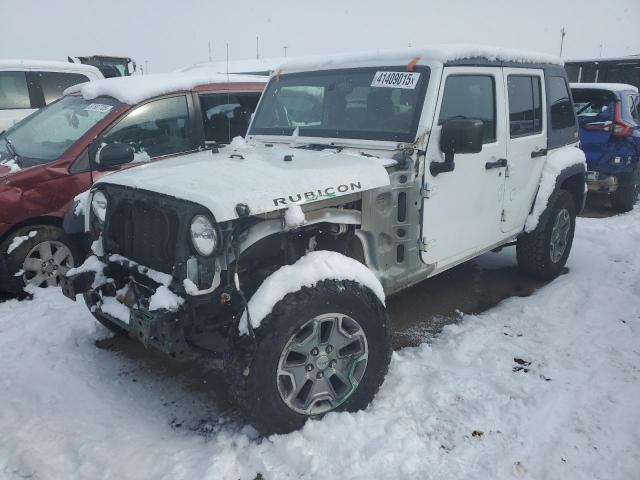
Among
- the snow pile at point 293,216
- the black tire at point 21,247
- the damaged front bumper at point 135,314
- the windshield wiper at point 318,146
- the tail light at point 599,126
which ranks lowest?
the black tire at point 21,247

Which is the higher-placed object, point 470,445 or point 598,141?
point 598,141

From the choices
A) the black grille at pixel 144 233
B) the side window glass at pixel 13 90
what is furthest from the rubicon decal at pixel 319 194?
the side window glass at pixel 13 90

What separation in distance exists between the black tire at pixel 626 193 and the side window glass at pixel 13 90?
858cm

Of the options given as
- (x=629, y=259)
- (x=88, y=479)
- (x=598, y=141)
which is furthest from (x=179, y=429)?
(x=598, y=141)

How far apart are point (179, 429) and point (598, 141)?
720 cm

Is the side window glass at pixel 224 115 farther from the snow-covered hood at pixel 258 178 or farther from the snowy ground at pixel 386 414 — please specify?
the snowy ground at pixel 386 414

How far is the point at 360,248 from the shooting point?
3146 millimetres

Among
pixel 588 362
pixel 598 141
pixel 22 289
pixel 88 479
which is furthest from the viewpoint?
pixel 598 141

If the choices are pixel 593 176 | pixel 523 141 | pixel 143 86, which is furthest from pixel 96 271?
Answer: pixel 593 176

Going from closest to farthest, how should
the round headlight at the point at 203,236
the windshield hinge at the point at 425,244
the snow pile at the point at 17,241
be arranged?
the round headlight at the point at 203,236
the windshield hinge at the point at 425,244
the snow pile at the point at 17,241

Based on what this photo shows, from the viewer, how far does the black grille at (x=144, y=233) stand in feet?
8.66

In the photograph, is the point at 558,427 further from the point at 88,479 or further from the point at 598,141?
the point at 598,141

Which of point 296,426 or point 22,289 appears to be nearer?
point 296,426

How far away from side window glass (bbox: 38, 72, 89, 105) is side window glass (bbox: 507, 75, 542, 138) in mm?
6064
